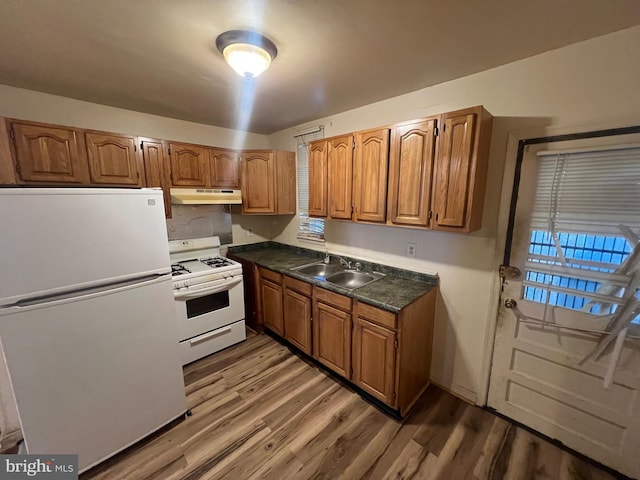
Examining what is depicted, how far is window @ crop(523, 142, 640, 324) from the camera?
134cm

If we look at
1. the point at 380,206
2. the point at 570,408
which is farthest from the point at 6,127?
the point at 570,408

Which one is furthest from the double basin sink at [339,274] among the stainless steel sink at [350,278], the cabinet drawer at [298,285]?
the cabinet drawer at [298,285]

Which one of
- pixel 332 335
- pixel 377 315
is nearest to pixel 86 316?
pixel 332 335

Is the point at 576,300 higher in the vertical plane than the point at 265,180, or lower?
lower

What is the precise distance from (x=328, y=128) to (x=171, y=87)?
1464 millimetres

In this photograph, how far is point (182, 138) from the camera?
284 cm

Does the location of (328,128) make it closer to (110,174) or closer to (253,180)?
(253,180)

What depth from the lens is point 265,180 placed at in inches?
118

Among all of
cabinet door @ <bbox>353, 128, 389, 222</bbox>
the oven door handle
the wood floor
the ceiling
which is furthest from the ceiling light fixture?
the wood floor

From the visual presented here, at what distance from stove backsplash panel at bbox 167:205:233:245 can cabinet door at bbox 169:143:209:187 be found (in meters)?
0.39

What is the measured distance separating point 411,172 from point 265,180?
5.80ft

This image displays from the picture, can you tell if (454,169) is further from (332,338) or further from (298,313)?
(298,313)

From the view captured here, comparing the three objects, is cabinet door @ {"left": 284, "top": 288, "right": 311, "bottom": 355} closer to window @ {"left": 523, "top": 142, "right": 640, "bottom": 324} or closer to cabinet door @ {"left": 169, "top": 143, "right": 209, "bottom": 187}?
cabinet door @ {"left": 169, "top": 143, "right": 209, "bottom": 187}

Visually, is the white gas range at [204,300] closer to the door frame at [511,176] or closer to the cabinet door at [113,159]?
the cabinet door at [113,159]
